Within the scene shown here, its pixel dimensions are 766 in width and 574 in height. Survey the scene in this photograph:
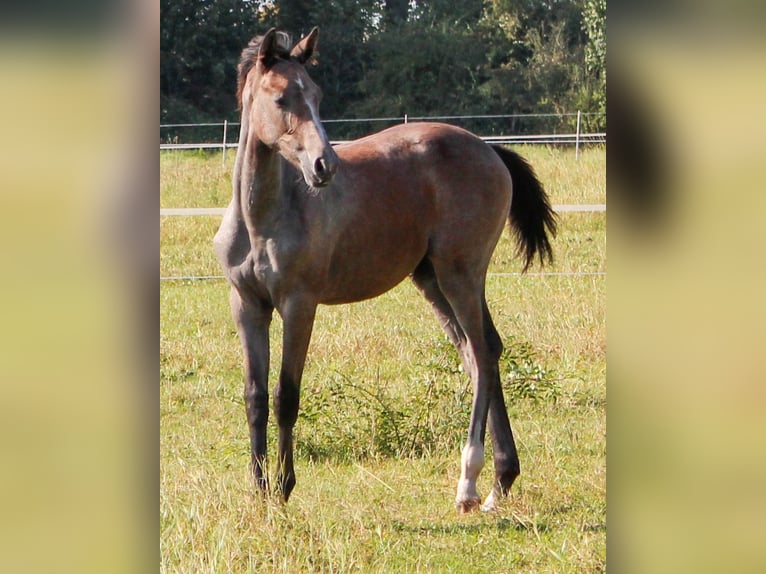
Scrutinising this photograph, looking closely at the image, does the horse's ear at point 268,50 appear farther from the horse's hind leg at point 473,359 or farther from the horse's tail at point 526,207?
the horse's tail at point 526,207

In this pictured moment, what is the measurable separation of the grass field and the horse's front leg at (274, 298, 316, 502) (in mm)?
151

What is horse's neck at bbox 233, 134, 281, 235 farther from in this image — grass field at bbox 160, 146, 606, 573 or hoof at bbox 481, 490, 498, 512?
hoof at bbox 481, 490, 498, 512

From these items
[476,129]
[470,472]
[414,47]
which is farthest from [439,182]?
[476,129]

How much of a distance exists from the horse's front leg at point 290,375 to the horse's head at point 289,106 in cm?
58

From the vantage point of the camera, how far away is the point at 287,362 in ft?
11.1

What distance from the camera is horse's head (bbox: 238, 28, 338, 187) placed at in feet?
9.33


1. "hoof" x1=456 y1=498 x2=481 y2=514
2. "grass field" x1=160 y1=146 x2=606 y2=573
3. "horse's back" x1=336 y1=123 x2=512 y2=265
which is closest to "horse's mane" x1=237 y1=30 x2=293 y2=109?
"horse's back" x1=336 y1=123 x2=512 y2=265

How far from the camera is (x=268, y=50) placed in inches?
119

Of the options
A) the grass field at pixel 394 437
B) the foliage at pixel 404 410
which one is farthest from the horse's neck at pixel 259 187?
the foliage at pixel 404 410

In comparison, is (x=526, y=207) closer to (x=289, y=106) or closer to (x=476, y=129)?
(x=289, y=106)

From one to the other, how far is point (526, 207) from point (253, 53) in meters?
1.61

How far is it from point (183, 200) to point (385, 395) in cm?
446
